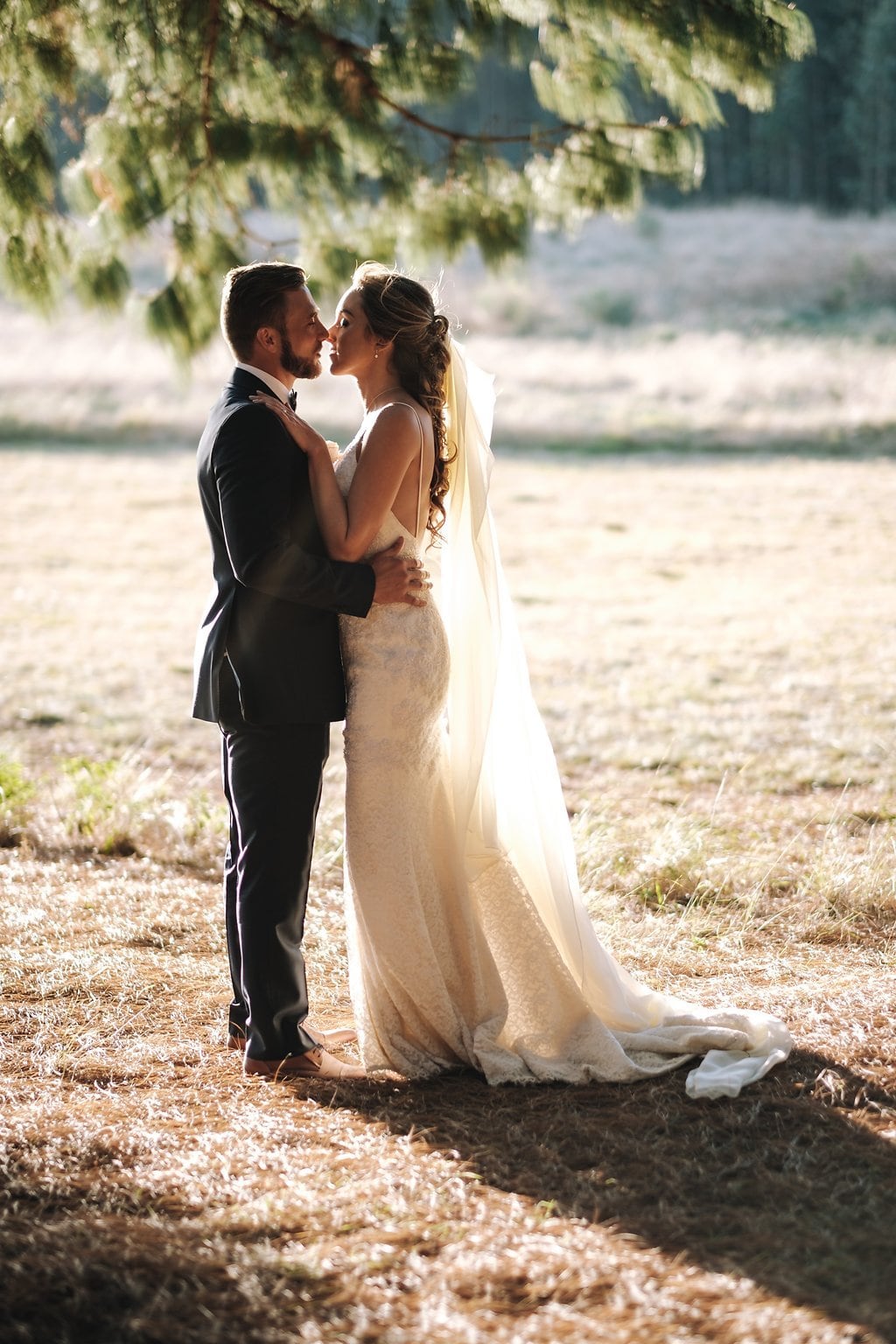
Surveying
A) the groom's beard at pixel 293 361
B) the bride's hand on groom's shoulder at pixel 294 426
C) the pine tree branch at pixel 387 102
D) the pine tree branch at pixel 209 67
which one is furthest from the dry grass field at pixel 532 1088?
the groom's beard at pixel 293 361

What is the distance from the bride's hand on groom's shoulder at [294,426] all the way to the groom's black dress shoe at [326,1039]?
1.71 metres

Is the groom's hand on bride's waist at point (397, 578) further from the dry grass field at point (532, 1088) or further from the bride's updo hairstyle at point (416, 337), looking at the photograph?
the dry grass field at point (532, 1088)

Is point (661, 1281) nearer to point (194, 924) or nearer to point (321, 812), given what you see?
point (194, 924)

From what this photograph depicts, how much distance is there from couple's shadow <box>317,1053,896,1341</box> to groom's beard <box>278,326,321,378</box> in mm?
2037

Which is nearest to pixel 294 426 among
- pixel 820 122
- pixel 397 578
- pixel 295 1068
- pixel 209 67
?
pixel 397 578

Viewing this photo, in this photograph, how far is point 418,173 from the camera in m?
6.83

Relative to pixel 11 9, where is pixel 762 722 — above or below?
below

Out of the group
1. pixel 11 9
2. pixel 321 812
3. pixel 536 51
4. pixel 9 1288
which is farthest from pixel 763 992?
pixel 11 9

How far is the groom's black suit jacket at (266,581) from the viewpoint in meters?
3.73

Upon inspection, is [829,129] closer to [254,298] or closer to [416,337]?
[416,337]

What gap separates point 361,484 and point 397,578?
279 mm

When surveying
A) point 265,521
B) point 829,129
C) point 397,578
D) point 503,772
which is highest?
point 829,129

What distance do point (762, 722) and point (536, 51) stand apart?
4942 millimetres

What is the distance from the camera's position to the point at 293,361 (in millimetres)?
3959
